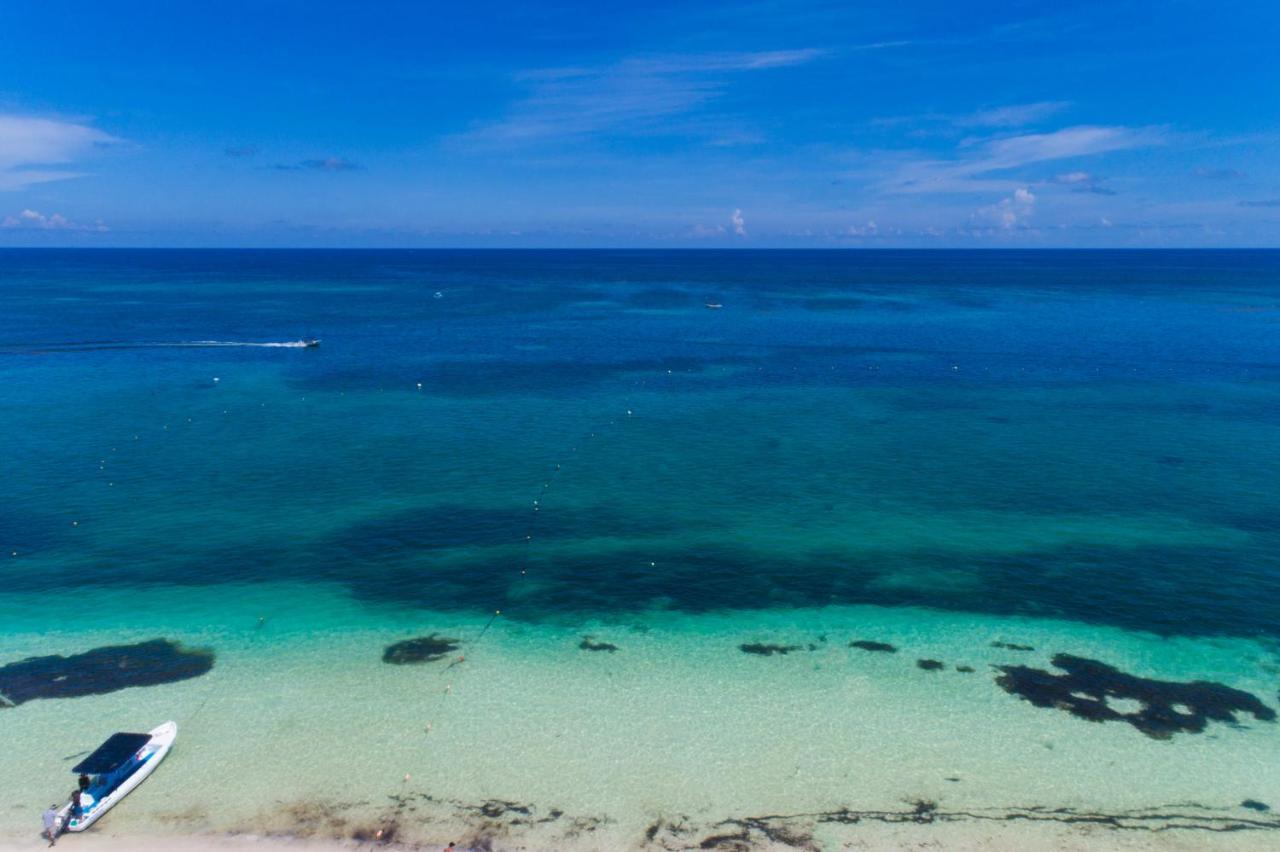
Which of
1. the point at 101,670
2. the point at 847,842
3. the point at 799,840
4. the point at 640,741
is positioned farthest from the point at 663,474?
the point at 101,670

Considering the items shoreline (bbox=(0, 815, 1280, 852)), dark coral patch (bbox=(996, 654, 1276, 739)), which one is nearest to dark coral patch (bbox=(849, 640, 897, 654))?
dark coral patch (bbox=(996, 654, 1276, 739))

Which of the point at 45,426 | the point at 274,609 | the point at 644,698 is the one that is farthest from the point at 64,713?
the point at 45,426

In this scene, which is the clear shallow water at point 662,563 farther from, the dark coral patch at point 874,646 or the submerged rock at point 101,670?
the submerged rock at point 101,670

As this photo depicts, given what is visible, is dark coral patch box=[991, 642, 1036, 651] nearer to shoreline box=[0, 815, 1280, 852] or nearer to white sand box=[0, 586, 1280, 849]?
white sand box=[0, 586, 1280, 849]

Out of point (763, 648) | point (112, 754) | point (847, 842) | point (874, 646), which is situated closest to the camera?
point (847, 842)

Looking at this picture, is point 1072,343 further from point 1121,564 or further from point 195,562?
point 195,562

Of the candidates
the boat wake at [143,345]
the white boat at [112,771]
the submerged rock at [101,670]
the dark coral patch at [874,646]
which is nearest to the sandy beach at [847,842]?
the white boat at [112,771]

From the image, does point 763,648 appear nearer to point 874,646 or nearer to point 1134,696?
point 874,646
